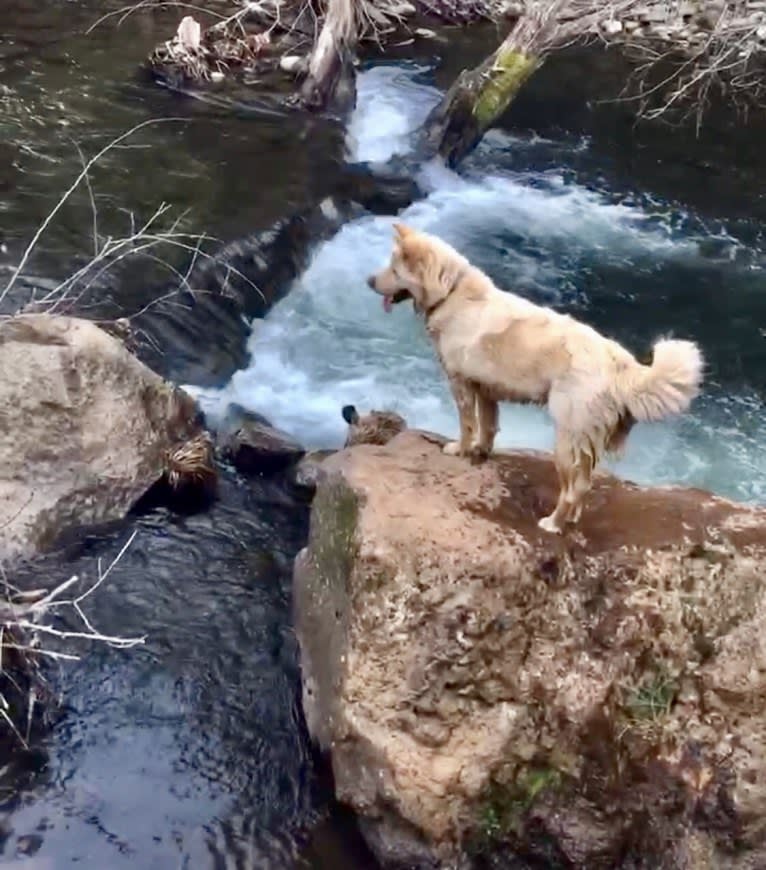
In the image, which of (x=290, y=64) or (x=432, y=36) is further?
(x=432, y=36)

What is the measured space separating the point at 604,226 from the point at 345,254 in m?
2.89

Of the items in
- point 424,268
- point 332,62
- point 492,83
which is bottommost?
point 332,62

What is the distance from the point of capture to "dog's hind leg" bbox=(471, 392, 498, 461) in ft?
19.2

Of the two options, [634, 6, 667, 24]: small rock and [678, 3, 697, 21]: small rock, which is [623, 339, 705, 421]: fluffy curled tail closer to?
[678, 3, 697, 21]: small rock

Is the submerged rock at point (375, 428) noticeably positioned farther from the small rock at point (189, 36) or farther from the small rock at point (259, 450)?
the small rock at point (189, 36)

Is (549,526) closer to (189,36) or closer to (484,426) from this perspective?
(484,426)

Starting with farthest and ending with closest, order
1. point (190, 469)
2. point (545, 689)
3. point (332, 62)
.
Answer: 1. point (332, 62)
2. point (190, 469)
3. point (545, 689)

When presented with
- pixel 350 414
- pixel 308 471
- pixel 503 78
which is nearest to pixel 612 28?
pixel 503 78

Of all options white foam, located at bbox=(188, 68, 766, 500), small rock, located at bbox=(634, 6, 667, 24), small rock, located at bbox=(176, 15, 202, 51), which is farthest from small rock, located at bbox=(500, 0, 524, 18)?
small rock, located at bbox=(176, 15, 202, 51)

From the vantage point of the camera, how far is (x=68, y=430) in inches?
289

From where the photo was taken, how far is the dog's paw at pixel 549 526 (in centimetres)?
541

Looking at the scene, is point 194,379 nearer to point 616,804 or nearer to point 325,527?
point 325,527

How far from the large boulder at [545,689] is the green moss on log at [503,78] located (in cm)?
776

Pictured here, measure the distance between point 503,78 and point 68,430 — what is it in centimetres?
675
